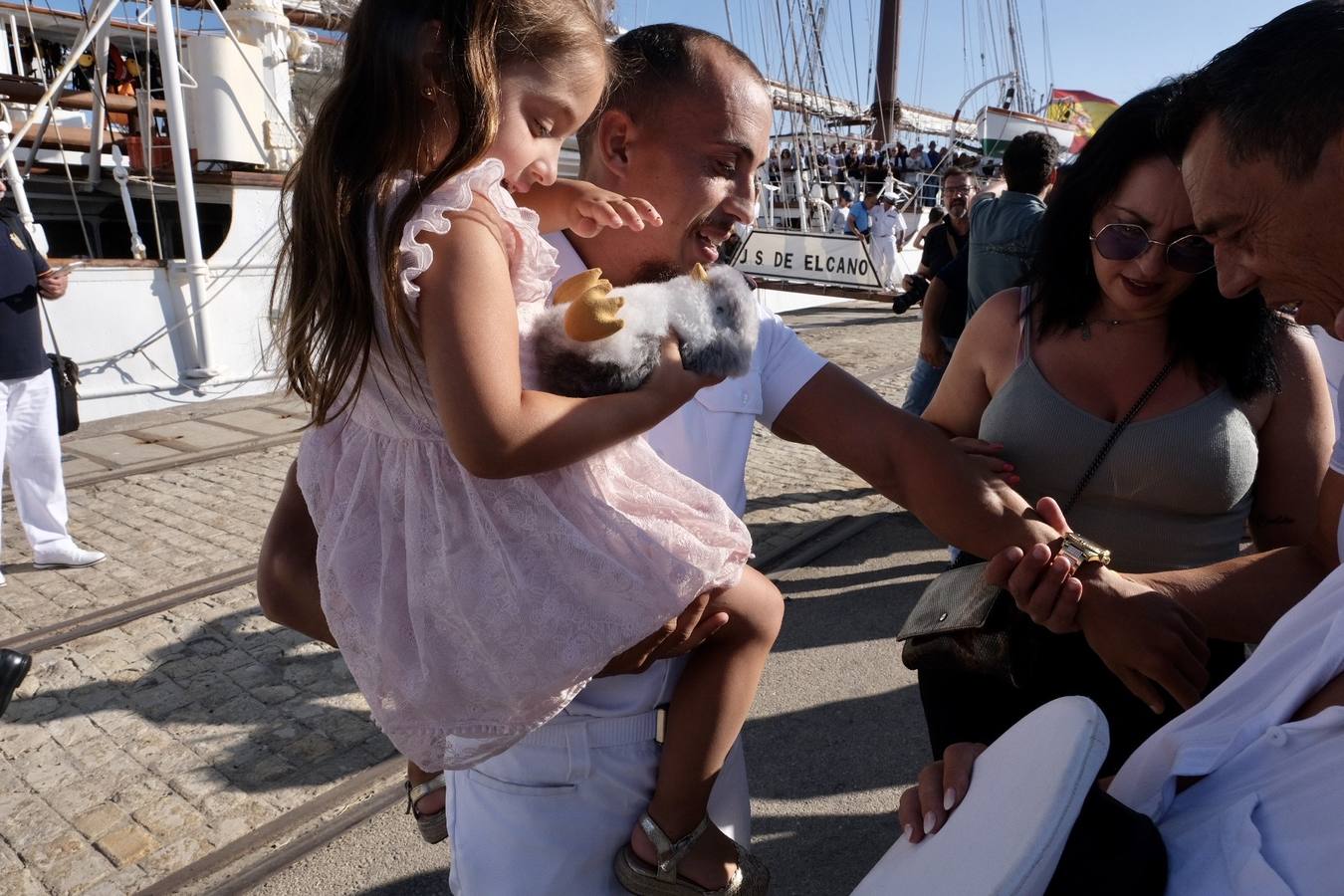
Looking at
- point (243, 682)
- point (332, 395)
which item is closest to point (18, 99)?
point (243, 682)

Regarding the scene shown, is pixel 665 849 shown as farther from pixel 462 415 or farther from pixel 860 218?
pixel 860 218

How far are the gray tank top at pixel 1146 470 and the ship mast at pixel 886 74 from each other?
2476cm

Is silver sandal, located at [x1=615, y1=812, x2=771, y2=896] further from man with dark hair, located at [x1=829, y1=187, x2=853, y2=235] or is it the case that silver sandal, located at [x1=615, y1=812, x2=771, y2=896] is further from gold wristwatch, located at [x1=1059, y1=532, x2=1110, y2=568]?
man with dark hair, located at [x1=829, y1=187, x2=853, y2=235]

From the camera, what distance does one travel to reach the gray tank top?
6.12 ft

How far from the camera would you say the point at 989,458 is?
6.02 feet

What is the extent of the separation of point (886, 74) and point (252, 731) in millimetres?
25815

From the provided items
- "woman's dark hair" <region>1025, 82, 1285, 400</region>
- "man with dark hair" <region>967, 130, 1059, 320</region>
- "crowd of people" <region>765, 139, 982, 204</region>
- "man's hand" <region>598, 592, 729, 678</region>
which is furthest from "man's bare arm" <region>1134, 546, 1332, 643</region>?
"crowd of people" <region>765, 139, 982, 204</region>

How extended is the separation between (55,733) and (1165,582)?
3.61 meters

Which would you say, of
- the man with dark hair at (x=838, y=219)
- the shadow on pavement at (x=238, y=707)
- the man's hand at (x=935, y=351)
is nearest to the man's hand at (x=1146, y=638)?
the shadow on pavement at (x=238, y=707)

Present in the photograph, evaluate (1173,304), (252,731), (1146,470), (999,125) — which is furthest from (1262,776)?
(999,125)

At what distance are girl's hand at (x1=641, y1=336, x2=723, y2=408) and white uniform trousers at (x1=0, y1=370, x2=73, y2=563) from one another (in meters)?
4.94

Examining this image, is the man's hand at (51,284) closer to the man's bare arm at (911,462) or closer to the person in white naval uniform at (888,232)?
the man's bare arm at (911,462)

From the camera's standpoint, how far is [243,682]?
3.65 m

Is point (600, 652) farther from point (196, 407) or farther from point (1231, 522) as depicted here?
point (196, 407)
